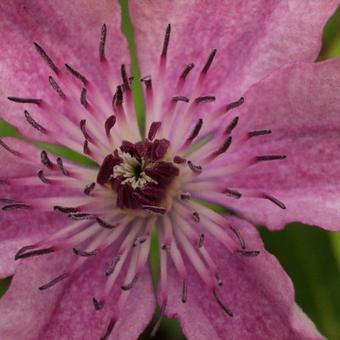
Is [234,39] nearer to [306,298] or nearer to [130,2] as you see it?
Answer: [130,2]

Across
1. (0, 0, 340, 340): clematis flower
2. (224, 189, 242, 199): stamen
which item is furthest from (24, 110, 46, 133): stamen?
(224, 189, 242, 199): stamen

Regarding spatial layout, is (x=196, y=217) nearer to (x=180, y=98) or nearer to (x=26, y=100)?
(x=180, y=98)

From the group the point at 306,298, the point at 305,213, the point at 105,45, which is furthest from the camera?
the point at 306,298

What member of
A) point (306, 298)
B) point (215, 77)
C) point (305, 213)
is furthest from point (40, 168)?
point (306, 298)

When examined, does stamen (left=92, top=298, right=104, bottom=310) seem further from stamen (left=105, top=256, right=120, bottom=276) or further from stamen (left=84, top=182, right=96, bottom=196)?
stamen (left=84, top=182, right=96, bottom=196)

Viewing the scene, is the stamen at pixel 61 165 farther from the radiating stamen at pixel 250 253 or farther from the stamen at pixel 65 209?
the radiating stamen at pixel 250 253

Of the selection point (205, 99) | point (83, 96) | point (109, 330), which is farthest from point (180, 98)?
point (109, 330)
